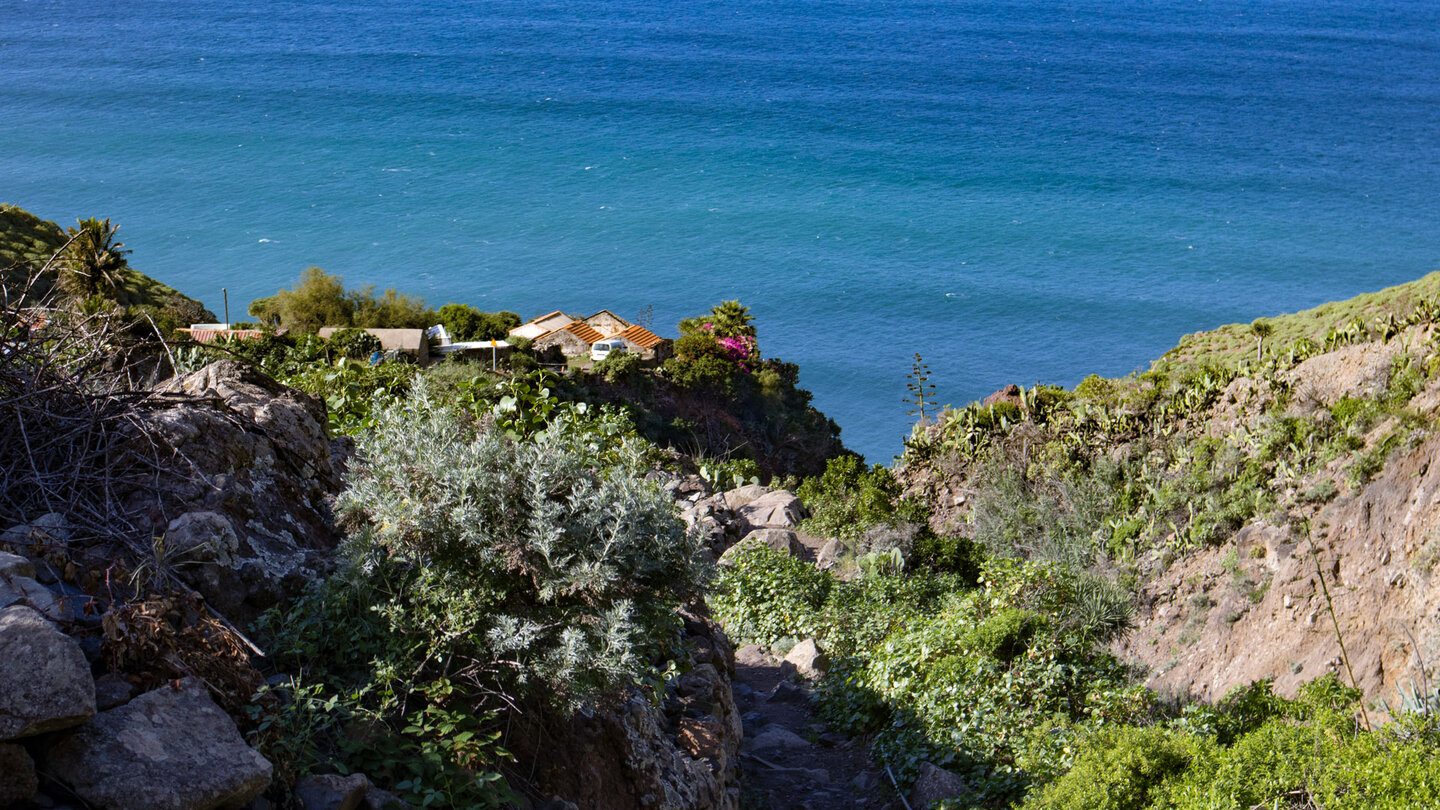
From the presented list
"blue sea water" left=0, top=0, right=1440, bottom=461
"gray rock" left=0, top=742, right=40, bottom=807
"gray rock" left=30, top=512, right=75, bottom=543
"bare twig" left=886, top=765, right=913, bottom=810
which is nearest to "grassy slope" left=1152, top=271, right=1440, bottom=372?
"bare twig" left=886, top=765, right=913, bottom=810

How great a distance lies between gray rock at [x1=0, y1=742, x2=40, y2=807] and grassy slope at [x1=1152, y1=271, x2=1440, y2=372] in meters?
19.2

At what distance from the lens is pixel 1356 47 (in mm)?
155250

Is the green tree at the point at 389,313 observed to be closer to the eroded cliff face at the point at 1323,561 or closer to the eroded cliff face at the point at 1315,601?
the eroded cliff face at the point at 1323,561

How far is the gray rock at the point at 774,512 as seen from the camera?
1556 cm

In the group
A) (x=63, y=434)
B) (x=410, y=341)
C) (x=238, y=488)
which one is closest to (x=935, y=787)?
(x=238, y=488)

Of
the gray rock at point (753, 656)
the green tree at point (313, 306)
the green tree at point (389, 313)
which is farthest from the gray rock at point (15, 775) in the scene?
the green tree at point (313, 306)

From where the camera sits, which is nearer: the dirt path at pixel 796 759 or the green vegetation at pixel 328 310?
the dirt path at pixel 796 759

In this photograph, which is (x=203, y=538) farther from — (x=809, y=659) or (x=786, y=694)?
(x=809, y=659)

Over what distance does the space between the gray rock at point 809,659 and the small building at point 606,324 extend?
118ft

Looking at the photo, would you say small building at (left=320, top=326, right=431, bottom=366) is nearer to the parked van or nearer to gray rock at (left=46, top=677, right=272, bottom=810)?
the parked van

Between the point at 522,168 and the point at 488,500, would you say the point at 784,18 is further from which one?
the point at 488,500

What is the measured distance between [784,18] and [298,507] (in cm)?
17322

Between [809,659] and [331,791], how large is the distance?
7.40 m

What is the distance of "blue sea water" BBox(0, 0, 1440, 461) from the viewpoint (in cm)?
7469
